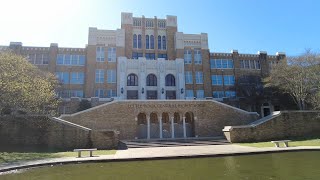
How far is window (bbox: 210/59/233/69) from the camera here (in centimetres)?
5178

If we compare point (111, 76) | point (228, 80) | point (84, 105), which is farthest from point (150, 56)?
point (84, 105)

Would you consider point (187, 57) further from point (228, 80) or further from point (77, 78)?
point (77, 78)

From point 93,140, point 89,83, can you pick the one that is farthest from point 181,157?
point 89,83

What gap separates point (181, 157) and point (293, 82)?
25.7 m

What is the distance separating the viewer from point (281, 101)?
4538cm

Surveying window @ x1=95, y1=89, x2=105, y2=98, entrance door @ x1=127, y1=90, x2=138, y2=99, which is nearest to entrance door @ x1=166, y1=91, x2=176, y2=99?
entrance door @ x1=127, y1=90, x2=138, y2=99

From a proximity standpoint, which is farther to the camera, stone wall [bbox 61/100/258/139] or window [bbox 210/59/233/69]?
window [bbox 210/59/233/69]

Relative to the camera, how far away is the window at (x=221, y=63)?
170ft

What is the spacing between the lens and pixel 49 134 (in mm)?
24078

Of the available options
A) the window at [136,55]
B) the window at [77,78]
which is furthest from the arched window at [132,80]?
the window at [77,78]

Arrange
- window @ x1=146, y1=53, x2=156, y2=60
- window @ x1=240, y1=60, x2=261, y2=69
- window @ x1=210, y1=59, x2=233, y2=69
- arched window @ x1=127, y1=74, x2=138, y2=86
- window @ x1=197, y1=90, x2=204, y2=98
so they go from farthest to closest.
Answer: window @ x1=240, y1=60, x2=261, y2=69, window @ x1=210, y1=59, x2=233, y2=69, window @ x1=146, y1=53, x2=156, y2=60, window @ x1=197, y1=90, x2=204, y2=98, arched window @ x1=127, y1=74, x2=138, y2=86

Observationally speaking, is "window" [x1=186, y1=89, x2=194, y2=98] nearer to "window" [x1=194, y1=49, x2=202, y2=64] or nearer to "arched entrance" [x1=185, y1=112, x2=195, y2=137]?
"window" [x1=194, y1=49, x2=202, y2=64]

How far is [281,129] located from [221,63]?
79.7 ft

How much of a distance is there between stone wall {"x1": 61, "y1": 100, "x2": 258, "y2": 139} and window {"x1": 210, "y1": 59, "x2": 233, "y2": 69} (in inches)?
734
